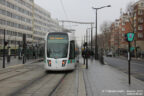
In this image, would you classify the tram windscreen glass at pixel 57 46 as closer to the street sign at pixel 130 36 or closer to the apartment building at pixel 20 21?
the street sign at pixel 130 36

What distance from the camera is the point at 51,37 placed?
51.8ft

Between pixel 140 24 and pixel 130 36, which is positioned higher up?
pixel 140 24

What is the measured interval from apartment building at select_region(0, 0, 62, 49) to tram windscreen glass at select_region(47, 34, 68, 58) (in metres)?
42.2

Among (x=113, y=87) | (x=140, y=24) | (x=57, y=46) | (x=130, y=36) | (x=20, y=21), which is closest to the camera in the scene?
(x=113, y=87)

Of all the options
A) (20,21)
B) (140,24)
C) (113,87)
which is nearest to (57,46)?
(113,87)

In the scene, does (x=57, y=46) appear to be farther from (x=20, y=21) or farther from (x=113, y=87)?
(x=20, y=21)

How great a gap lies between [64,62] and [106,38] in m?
88.2

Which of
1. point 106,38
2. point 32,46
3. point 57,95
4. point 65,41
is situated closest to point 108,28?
point 106,38

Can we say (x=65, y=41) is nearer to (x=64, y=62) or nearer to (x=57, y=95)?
(x=64, y=62)

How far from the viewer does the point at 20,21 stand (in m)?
70.1

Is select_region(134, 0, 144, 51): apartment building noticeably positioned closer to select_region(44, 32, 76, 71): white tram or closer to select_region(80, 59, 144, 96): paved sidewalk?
select_region(44, 32, 76, 71): white tram

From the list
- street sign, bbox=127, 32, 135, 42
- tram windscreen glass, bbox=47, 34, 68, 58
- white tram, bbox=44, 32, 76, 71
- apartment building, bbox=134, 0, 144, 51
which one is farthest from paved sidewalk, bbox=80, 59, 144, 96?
apartment building, bbox=134, 0, 144, 51

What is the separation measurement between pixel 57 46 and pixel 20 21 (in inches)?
2288

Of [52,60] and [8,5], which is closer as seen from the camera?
[52,60]
